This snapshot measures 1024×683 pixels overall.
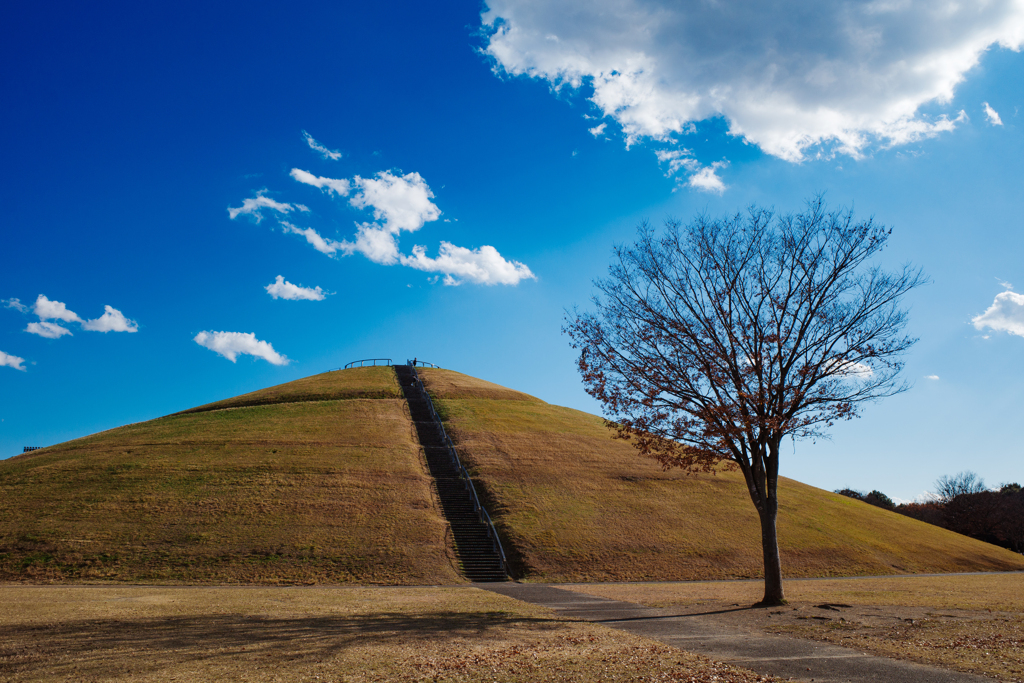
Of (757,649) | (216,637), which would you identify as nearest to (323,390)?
(216,637)

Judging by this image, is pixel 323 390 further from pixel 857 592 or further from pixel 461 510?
pixel 857 592

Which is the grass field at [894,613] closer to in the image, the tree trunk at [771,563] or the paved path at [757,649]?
the tree trunk at [771,563]

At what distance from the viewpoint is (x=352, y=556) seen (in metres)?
28.1

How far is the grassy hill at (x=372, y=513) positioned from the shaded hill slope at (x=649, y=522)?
0.14 metres

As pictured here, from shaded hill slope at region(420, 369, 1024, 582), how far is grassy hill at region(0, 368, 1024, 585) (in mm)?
142

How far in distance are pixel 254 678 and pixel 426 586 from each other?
1731 centimetres

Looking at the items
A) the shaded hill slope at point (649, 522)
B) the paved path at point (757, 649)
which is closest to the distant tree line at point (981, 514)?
the shaded hill slope at point (649, 522)

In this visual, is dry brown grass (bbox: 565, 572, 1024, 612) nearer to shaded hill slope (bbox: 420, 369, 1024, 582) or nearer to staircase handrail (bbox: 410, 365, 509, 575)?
shaded hill slope (bbox: 420, 369, 1024, 582)

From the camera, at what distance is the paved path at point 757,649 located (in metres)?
9.14

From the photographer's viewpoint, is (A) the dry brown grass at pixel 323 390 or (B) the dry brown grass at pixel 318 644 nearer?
(B) the dry brown grass at pixel 318 644

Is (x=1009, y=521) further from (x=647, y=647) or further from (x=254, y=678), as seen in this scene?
(x=254, y=678)

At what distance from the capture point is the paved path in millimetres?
9141

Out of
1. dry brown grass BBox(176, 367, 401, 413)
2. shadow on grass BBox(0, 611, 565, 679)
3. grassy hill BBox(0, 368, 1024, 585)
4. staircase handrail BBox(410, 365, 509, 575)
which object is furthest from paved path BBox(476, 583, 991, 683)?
dry brown grass BBox(176, 367, 401, 413)

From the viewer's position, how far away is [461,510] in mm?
34812
